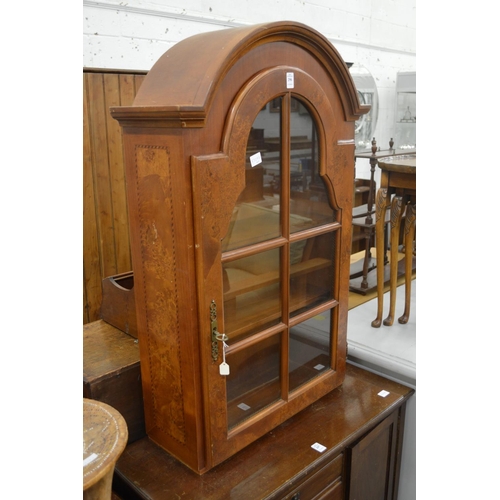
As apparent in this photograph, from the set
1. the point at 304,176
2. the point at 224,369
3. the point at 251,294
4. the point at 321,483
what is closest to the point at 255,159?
the point at 304,176

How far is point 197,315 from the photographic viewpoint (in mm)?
1286

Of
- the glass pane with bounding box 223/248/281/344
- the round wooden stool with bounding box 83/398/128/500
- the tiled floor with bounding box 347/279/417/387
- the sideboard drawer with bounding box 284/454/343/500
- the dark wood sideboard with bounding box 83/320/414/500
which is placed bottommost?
the sideboard drawer with bounding box 284/454/343/500

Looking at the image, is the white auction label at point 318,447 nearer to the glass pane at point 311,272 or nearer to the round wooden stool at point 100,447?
the glass pane at point 311,272

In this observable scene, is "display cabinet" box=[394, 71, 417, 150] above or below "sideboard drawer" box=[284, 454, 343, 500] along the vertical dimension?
above

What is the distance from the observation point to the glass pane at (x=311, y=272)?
1562 millimetres

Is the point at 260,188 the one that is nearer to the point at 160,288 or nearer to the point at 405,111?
the point at 160,288

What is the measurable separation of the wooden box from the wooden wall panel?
4.39 feet

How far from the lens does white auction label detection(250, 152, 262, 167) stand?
1.34m

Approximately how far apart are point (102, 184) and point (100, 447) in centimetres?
224

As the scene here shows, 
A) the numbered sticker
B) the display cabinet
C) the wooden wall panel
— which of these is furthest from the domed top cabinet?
the display cabinet

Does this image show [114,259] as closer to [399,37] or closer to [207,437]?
[207,437]

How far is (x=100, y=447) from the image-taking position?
96 cm

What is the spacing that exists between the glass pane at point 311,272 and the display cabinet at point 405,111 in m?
4.19

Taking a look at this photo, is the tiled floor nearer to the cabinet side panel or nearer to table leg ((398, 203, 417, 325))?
table leg ((398, 203, 417, 325))
